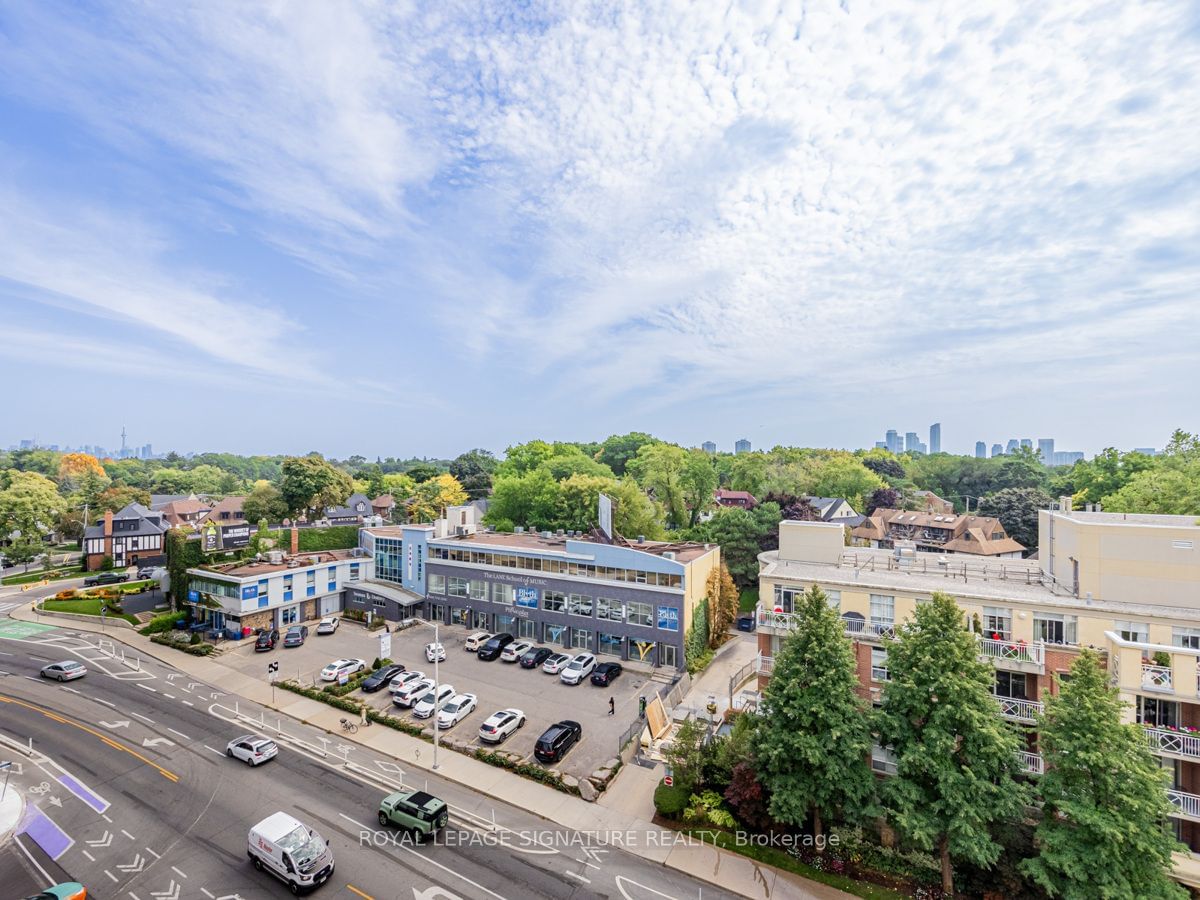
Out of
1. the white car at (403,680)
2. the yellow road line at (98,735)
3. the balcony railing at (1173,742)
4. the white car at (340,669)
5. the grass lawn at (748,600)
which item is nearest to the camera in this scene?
the balcony railing at (1173,742)

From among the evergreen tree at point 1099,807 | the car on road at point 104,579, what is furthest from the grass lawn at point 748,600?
the car on road at point 104,579

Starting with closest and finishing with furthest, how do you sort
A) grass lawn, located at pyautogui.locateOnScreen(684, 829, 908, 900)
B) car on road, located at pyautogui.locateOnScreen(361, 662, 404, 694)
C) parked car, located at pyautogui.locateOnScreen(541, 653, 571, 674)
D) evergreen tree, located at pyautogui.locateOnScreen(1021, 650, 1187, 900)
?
evergreen tree, located at pyautogui.locateOnScreen(1021, 650, 1187, 900)
grass lawn, located at pyautogui.locateOnScreen(684, 829, 908, 900)
car on road, located at pyautogui.locateOnScreen(361, 662, 404, 694)
parked car, located at pyautogui.locateOnScreen(541, 653, 571, 674)

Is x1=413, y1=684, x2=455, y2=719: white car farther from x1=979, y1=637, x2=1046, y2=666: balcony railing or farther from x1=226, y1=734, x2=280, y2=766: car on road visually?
x1=979, y1=637, x2=1046, y2=666: balcony railing

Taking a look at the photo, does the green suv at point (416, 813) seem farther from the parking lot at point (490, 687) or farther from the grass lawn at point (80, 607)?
the grass lawn at point (80, 607)

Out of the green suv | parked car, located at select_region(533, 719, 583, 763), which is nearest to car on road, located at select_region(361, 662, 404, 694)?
parked car, located at select_region(533, 719, 583, 763)

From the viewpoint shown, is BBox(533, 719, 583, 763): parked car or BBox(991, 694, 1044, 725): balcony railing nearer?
BBox(991, 694, 1044, 725): balcony railing

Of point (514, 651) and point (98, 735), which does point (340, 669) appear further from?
point (98, 735)

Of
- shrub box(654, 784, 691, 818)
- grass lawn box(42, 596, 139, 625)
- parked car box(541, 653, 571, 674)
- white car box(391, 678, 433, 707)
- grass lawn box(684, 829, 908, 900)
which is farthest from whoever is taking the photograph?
grass lawn box(42, 596, 139, 625)

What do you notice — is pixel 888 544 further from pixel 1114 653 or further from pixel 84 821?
pixel 84 821
